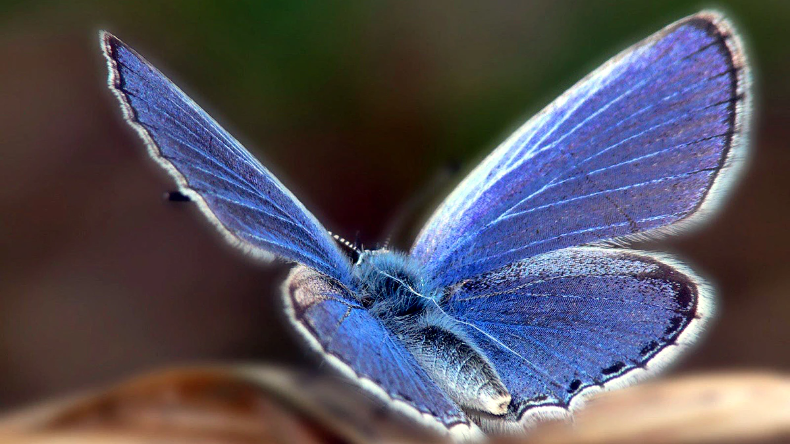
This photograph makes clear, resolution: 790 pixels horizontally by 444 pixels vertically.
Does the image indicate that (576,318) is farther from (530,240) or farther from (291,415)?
(291,415)

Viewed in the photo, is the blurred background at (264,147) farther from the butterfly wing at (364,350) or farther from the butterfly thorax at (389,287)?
the butterfly wing at (364,350)

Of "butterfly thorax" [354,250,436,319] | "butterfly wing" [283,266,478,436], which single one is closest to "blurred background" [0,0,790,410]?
"butterfly thorax" [354,250,436,319]

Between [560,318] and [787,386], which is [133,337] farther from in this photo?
[787,386]

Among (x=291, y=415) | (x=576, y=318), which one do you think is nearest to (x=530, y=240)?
(x=576, y=318)

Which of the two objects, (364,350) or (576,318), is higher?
(576,318)

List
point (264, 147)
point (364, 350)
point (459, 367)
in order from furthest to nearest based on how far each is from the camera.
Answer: point (264, 147) → point (459, 367) → point (364, 350)

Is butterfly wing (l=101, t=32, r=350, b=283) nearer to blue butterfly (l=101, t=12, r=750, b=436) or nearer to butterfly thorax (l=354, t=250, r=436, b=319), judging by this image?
blue butterfly (l=101, t=12, r=750, b=436)

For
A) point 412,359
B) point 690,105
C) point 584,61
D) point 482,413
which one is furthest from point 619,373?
point 584,61
